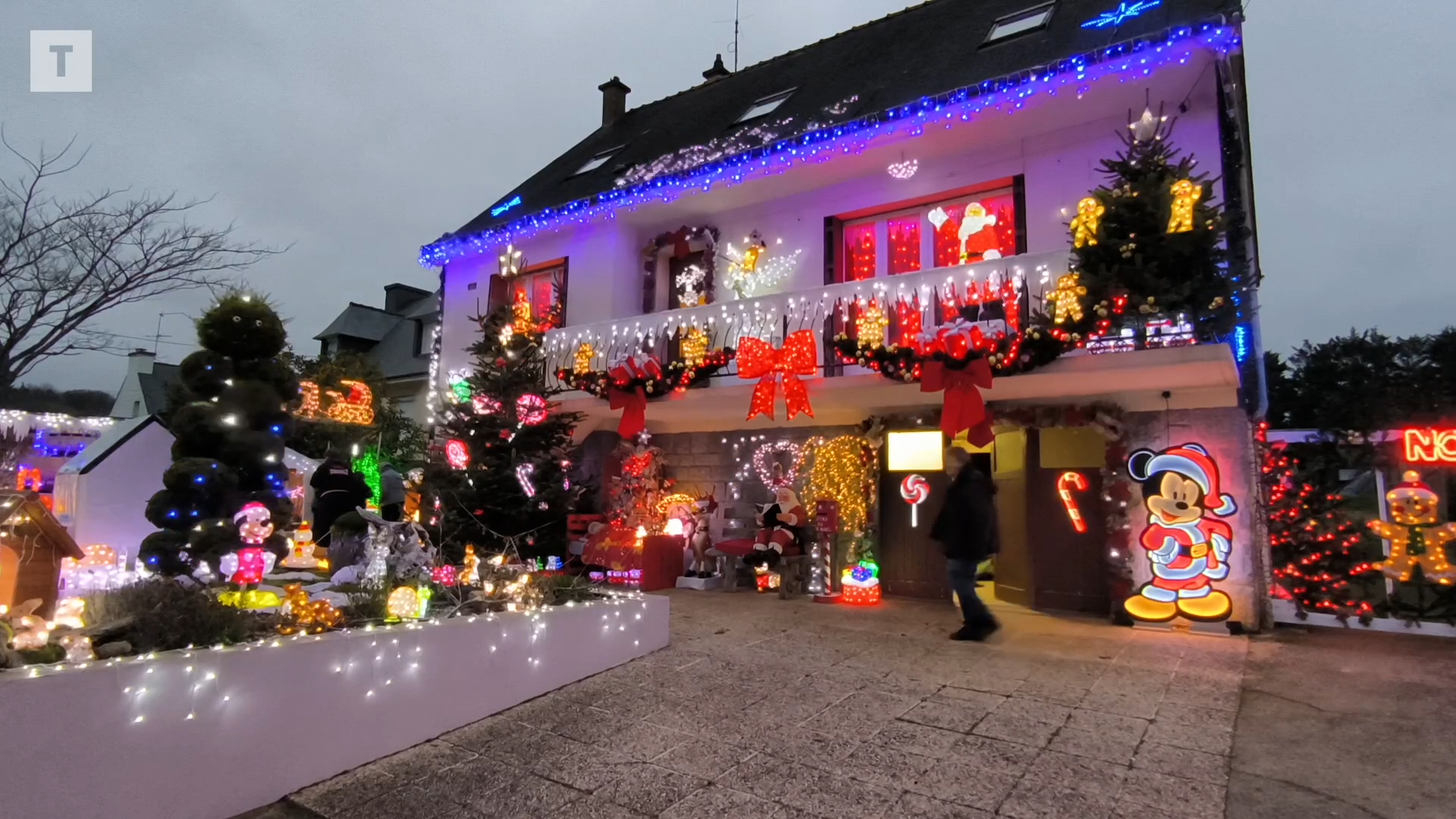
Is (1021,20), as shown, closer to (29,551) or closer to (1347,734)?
(1347,734)

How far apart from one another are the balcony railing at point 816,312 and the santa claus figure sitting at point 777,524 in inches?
66.8

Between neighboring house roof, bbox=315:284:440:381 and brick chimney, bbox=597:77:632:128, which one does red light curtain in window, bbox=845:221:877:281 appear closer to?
brick chimney, bbox=597:77:632:128

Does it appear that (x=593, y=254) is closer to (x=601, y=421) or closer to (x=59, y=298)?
(x=601, y=421)

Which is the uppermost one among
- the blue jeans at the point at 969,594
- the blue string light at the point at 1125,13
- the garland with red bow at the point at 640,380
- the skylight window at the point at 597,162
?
the skylight window at the point at 597,162

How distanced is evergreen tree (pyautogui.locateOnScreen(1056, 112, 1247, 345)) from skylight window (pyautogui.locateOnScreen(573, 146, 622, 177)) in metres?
9.28

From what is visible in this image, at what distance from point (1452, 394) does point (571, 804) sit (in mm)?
10203

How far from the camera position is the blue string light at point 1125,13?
8.33m

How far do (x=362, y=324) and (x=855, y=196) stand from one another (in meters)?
19.1

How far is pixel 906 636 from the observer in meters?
6.86

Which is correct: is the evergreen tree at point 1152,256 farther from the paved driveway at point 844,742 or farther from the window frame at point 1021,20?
the window frame at point 1021,20

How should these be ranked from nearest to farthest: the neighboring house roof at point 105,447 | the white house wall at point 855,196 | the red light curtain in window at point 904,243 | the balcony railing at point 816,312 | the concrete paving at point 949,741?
the concrete paving at point 949,741 → the neighboring house roof at point 105,447 → the balcony railing at point 816,312 → the white house wall at point 855,196 → the red light curtain in window at point 904,243

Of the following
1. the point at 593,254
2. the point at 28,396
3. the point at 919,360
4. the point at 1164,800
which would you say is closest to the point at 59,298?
the point at 28,396

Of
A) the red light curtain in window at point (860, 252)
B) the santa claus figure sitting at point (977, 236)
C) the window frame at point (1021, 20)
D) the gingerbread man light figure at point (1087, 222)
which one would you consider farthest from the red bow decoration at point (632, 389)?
the window frame at point (1021, 20)

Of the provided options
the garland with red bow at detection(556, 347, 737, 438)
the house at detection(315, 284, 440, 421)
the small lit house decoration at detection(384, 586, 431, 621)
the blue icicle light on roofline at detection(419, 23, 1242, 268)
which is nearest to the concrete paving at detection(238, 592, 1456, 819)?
the small lit house decoration at detection(384, 586, 431, 621)
